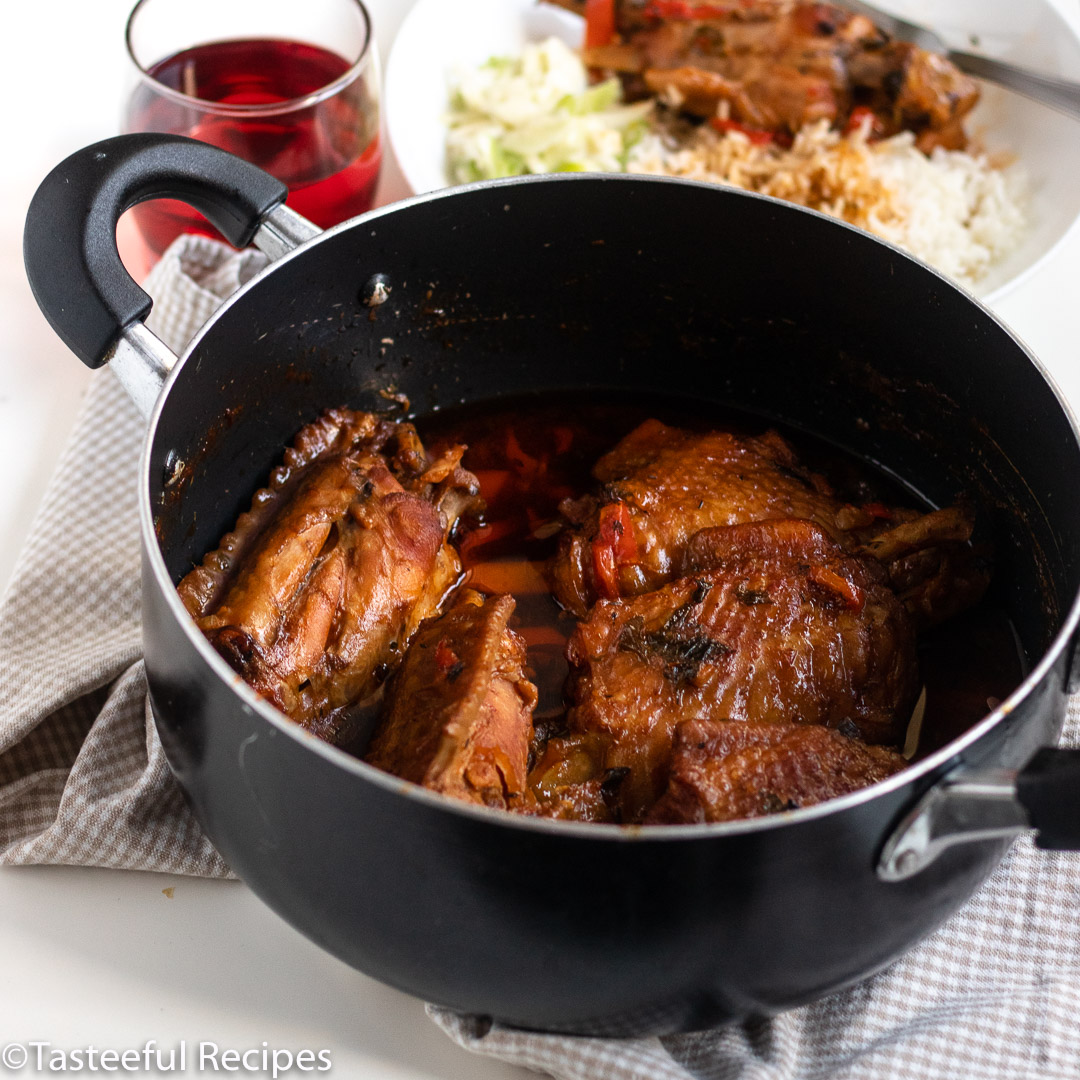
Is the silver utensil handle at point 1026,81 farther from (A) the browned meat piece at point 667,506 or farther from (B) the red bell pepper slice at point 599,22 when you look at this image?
(A) the browned meat piece at point 667,506

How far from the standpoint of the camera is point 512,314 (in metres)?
1.86

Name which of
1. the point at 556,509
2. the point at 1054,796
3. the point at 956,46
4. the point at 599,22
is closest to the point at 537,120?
the point at 599,22

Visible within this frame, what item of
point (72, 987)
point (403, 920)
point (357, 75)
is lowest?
point (72, 987)

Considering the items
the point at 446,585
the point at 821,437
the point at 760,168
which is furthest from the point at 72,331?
the point at 760,168

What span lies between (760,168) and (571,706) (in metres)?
1.28

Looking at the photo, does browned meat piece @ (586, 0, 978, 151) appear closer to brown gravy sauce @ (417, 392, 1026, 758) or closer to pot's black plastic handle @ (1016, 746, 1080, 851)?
brown gravy sauce @ (417, 392, 1026, 758)

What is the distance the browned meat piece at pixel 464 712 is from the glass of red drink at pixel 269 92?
1012 millimetres

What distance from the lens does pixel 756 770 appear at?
1.24 metres

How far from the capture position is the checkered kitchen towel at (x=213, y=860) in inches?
50.8

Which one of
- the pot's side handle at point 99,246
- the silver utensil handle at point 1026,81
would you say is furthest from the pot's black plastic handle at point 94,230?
the silver utensil handle at point 1026,81

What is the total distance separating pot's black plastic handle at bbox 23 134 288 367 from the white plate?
0.76 meters

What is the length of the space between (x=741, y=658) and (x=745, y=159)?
1253mm

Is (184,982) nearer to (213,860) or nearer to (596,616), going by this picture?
(213,860)

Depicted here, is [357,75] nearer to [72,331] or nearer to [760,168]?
[760,168]
